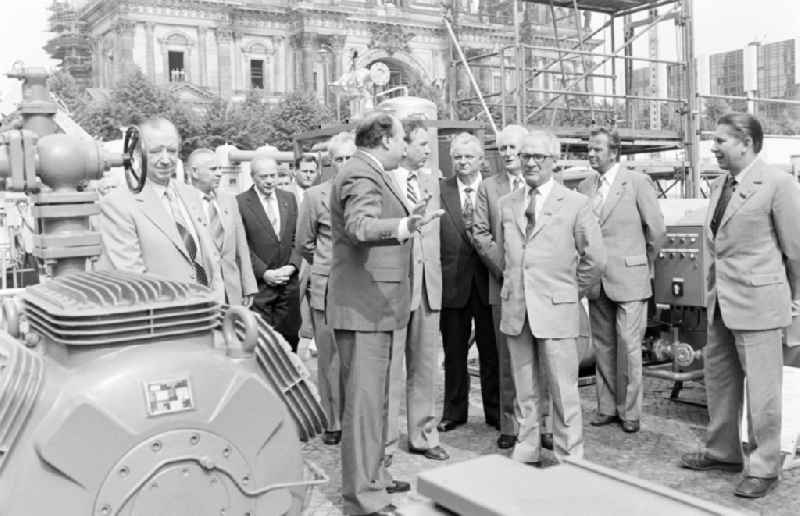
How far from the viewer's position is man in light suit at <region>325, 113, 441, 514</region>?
13.4 ft

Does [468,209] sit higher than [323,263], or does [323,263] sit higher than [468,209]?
[468,209]

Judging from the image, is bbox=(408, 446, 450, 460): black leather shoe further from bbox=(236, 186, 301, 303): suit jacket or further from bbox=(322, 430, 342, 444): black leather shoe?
bbox=(236, 186, 301, 303): suit jacket

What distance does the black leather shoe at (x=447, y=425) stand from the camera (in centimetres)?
597

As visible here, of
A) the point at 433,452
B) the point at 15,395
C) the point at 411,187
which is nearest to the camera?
the point at 15,395

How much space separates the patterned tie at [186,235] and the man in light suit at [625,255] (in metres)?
2.90

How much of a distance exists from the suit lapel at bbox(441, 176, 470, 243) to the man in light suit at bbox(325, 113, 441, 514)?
5.38ft

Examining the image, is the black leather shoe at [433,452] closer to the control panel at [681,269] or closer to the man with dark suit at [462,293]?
the man with dark suit at [462,293]

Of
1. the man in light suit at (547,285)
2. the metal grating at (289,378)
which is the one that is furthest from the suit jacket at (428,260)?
the metal grating at (289,378)

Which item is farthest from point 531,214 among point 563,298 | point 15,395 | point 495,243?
point 15,395

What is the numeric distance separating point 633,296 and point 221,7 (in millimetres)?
58219

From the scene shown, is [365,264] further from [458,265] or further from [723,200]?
[723,200]

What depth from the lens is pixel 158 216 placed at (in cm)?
392

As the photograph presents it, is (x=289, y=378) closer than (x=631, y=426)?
Yes

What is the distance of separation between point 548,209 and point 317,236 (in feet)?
5.54
